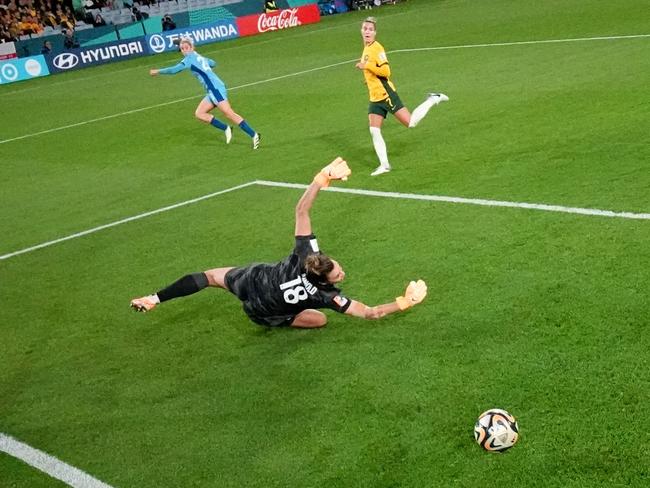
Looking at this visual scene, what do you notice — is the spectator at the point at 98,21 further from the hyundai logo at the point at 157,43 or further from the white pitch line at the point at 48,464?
the white pitch line at the point at 48,464

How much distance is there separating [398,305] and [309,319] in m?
1.02

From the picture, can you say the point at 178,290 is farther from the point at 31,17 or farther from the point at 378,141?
the point at 31,17

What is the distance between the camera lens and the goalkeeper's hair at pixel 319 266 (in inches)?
261

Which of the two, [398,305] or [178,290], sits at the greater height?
[178,290]

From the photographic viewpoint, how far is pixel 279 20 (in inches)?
1505

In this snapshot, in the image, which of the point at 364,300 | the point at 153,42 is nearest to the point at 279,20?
the point at 153,42

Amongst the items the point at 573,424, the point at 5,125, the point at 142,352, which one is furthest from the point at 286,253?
the point at 5,125

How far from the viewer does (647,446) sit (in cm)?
511

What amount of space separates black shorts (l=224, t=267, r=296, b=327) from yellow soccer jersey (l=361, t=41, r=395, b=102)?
545 centimetres

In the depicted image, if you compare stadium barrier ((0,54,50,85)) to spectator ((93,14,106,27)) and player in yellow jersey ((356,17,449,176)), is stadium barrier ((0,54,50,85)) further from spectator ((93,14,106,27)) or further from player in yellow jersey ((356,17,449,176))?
player in yellow jersey ((356,17,449,176))

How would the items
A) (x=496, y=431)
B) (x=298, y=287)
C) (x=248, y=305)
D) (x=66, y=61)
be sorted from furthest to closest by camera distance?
(x=66, y=61) < (x=248, y=305) < (x=298, y=287) < (x=496, y=431)

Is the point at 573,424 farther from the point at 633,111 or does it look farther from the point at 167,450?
the point at 633,111

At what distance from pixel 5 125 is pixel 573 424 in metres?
20.8

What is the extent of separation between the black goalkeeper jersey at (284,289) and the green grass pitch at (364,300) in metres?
0.37
